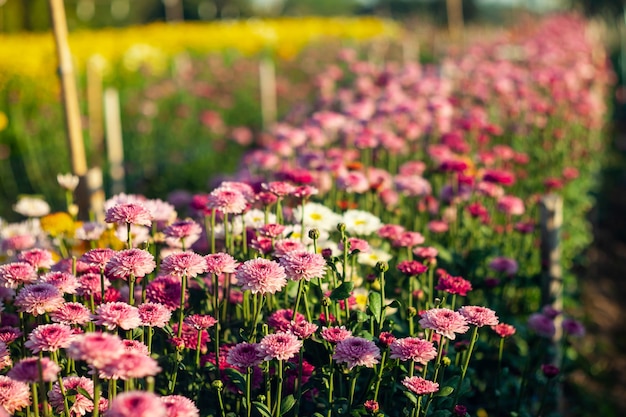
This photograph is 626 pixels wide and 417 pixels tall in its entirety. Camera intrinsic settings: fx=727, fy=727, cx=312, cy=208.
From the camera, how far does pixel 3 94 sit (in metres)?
7.60

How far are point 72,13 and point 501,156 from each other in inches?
902

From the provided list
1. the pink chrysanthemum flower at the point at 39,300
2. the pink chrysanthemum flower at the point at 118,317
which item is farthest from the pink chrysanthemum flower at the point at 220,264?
the pink chrysanthemum flower at the point at 39,300

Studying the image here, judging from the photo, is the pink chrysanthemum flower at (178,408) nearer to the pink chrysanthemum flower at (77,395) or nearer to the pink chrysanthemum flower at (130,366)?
the pink chrysanthemum flower at (130,366)

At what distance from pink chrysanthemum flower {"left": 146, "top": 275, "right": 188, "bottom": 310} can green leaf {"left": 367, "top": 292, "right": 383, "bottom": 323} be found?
496 mm

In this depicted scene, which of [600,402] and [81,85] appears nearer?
[600,402]

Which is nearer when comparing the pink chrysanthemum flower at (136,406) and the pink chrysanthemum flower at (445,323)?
the pink chrysanthemum flower at (136,406)

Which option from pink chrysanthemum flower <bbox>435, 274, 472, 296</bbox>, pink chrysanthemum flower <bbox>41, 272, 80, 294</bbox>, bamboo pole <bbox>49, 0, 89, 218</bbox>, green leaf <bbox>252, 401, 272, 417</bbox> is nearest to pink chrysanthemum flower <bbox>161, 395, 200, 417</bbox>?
green leaf <bbox>252, 401, 272, 417</bbox>

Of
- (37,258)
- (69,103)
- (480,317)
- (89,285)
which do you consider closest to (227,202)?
(89,285)

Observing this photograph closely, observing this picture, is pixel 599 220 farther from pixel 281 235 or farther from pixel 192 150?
pixel 281 235

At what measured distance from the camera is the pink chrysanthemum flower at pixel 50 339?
57.0 inches

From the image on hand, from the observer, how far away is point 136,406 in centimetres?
110

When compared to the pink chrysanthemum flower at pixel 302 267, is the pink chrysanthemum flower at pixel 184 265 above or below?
above

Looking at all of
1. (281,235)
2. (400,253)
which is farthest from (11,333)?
(400,253)

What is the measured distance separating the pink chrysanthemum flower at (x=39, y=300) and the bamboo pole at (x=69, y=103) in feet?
6.15
